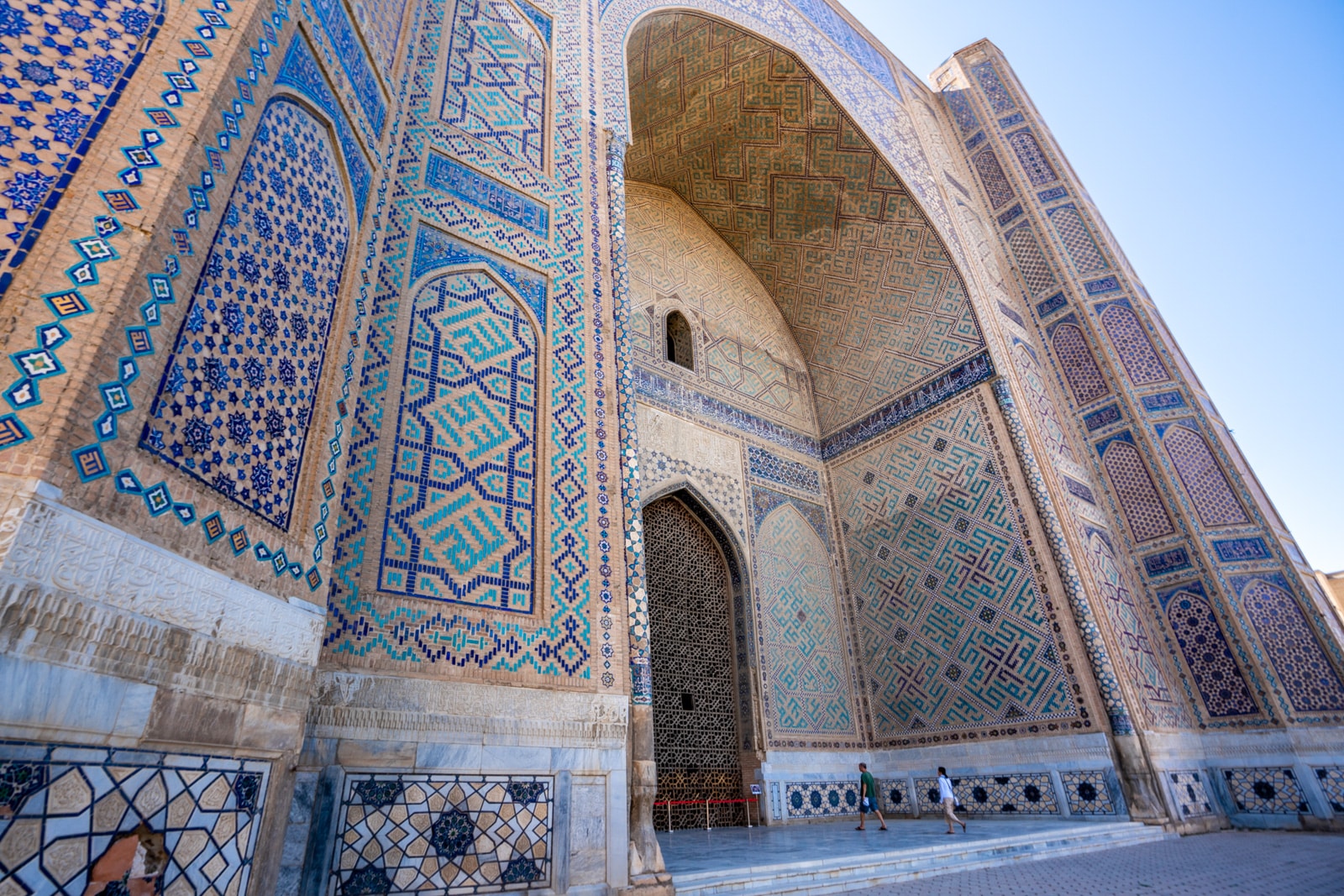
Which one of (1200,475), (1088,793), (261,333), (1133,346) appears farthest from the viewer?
(1133,346)

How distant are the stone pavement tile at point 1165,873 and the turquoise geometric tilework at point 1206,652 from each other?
3.87 feet

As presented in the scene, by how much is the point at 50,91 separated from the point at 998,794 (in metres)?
6.15

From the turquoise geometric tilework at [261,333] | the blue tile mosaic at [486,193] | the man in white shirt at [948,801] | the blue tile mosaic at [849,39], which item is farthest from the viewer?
the blue tile mosaic at [849,39]

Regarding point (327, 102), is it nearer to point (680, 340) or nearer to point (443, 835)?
point (443, 835)

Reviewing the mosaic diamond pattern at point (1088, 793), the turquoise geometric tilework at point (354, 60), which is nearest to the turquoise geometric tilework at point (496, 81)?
the turquoise geometric tilework at point (354, 60)

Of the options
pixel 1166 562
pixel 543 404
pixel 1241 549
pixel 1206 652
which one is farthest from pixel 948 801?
pixel 543 404

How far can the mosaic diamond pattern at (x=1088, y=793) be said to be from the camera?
4.52 m

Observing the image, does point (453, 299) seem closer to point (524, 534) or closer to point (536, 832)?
point (524, 534)

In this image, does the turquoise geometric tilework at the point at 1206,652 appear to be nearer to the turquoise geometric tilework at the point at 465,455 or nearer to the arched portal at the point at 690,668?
the arched portal at the point at 690,668

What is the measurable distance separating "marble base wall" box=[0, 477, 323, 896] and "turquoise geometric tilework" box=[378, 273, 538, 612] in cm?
71

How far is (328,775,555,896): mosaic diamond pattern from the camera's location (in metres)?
1.93

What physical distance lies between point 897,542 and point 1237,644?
255cm

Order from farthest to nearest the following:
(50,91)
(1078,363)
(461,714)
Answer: (1078,363) < (461,714) < (50,91)

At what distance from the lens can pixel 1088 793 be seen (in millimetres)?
4602
